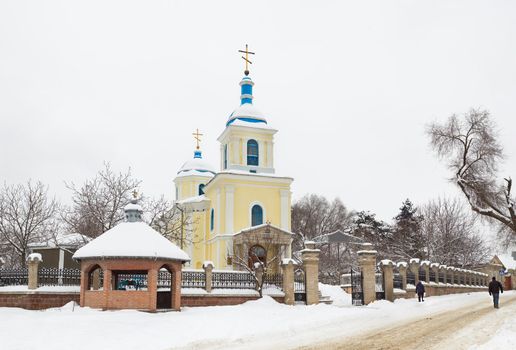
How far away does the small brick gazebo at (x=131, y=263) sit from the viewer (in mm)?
19172

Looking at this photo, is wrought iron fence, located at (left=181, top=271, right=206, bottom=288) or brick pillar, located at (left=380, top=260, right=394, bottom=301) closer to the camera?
wrought iron fence, located at (left=181, top=271, right=206, bottom=288)

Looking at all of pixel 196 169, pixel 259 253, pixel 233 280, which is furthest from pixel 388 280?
pixel 196 169

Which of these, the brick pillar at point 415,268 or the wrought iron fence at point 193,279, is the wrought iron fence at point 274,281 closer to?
the wrought iron fence at point 193,279

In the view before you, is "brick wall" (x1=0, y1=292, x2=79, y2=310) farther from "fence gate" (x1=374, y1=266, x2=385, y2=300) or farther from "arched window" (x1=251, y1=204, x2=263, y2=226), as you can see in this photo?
"arched window" (x1=251, y1=204, x2=263, y2=226)

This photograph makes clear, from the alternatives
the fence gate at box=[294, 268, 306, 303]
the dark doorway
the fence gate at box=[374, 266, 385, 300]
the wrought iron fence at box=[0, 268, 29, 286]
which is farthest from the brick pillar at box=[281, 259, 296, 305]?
the wrought iron fence at box=[0, 268, 29, 286]

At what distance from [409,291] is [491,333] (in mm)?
14583

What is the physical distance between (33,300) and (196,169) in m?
29.6

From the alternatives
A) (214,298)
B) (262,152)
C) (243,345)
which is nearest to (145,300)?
(214,298)

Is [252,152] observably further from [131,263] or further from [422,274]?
[131,263]

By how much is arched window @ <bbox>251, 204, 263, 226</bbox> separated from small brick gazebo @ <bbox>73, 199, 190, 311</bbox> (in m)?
14.8

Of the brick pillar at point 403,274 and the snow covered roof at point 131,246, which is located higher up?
the snow covered roof at point 131,246

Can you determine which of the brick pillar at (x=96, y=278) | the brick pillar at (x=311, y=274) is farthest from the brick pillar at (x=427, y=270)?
the brick pillar at (x=96, y=278)

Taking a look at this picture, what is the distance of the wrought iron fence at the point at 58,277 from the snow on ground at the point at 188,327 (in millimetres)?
1421

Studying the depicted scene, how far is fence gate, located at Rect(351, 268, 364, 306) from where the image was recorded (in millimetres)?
25581
